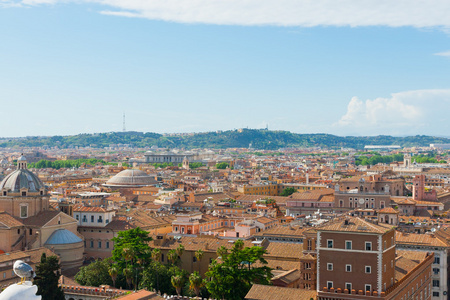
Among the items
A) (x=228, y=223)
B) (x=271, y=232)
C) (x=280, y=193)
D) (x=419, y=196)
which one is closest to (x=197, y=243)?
(x=271, y=232)

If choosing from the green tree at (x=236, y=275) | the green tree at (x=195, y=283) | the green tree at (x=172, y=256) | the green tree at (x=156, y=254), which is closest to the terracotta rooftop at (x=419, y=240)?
the green tree at (x=236, y=275)

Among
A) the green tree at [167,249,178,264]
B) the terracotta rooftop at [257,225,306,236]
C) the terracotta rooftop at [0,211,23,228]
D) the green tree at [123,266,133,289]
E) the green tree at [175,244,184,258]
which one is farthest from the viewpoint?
the terracotta rooftop at [257,225,306,236]

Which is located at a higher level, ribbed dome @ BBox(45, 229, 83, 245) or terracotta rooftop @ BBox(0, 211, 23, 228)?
terracotta rooftop @ BBox(0, 211, 23, 228)

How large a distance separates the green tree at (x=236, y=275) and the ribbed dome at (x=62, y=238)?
16020 millimetres

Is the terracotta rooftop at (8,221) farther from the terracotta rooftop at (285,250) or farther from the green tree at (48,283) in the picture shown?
the terracotta rooftop at (285,250)

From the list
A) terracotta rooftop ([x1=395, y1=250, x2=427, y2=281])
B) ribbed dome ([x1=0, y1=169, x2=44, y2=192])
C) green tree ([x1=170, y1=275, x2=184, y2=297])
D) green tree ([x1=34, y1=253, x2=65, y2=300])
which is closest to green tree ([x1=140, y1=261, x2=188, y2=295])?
green tree ([x1=170, y1=275, x2=184, y2=297])

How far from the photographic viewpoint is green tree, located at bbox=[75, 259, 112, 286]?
44812mm

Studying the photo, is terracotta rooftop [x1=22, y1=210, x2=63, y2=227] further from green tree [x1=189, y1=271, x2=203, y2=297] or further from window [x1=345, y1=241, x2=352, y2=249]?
window [x1=345, y1=241, x2=352, y2=249]

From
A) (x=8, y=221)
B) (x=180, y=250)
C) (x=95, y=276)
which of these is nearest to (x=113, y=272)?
(x=95, y=276)

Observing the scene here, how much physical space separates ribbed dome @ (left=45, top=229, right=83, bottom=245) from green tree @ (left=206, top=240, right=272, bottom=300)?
52.6ft

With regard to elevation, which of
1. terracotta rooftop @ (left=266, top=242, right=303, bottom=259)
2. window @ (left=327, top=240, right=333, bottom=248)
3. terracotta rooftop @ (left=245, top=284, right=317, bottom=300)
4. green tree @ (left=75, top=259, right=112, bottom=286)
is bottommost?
green tree @ (left=75, top=259, right=112, bottom=286)

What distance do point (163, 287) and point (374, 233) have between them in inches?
631

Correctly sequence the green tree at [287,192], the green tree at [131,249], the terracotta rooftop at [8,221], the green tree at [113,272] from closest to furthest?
the green tree at [113,272] < the green tree at [131,249] < the terracotta rooftop at [8,221] < the green tree at [287,192]

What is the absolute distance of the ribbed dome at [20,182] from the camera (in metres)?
54.9
